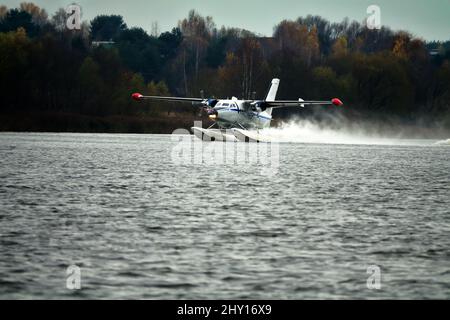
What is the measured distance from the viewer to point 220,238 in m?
16.2

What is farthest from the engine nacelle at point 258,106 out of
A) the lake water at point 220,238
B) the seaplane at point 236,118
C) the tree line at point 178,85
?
the lake water at point 220,238

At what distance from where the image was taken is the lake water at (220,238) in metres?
12.0

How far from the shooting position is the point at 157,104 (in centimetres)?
9738

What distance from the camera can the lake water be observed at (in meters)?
12.0

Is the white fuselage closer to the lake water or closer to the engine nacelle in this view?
the engine nacelle

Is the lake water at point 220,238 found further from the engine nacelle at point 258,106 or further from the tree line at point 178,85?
the tree line at point 178,85

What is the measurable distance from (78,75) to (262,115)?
36.8m

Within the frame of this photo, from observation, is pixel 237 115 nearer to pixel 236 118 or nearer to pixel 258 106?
pixel 236 118

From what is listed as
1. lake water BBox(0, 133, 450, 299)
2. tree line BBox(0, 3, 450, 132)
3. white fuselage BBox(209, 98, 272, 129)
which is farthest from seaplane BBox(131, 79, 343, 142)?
lake water BBox(0, 133, 450, 299)

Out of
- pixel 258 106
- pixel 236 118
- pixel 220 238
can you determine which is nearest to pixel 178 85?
pixel 258 106

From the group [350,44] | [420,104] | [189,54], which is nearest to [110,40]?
[189,54]

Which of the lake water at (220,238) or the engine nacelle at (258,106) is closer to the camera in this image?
the lake water at (220,238)

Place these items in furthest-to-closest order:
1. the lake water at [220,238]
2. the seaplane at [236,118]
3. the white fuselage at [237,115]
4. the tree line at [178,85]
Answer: the tree line at [178,85], the white fuselage at [237,115], the seaplane at [236,118], the lake water at [220,238]
